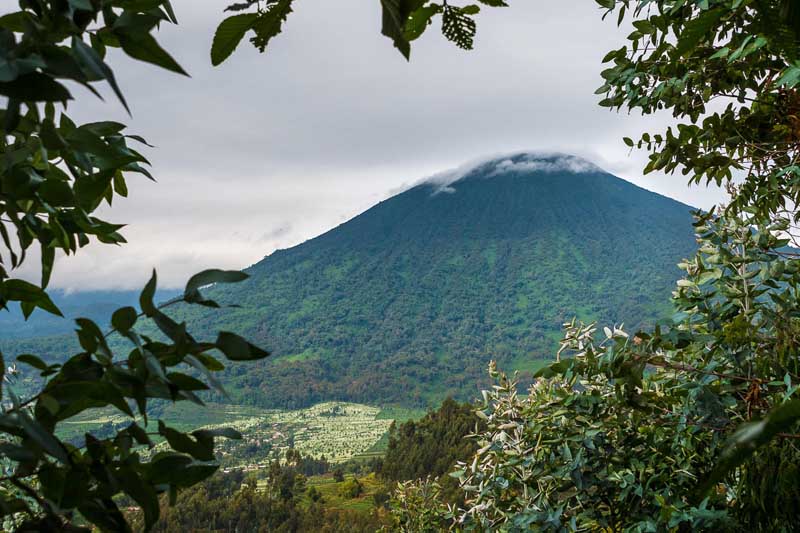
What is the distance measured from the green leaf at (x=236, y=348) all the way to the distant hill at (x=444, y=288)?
6905 cm

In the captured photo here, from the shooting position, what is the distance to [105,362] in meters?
0.50

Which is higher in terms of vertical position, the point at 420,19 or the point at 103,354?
the point at 420,19

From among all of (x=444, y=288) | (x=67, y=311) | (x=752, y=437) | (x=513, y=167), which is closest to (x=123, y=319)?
(x=752, y=437)

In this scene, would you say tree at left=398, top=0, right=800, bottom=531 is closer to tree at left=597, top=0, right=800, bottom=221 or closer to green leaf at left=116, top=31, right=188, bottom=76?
tree at left=597, top=0, right=800, bottom=221

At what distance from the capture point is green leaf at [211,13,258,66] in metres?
0.50

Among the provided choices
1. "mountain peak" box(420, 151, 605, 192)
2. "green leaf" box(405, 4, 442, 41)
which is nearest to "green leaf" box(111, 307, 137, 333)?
"green leaf" box(405, 4, 442, 41)

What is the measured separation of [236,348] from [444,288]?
276ft

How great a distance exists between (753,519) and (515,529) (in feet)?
2.29

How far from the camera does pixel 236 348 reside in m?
0.47

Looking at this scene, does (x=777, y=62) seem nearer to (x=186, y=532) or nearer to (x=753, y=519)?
(x=753, y=519)

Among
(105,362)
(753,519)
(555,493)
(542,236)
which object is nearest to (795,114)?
(753,519)

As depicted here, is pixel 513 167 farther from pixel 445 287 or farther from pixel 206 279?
pixel 206 279

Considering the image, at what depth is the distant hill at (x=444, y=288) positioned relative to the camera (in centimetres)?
7469

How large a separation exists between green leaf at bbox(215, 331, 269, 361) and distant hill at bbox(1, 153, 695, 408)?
6905 centimetres
